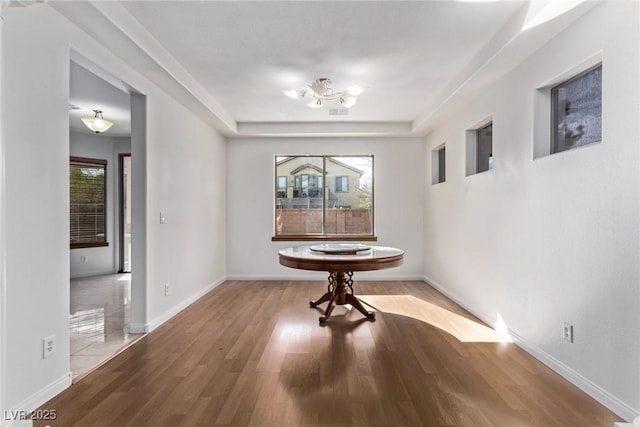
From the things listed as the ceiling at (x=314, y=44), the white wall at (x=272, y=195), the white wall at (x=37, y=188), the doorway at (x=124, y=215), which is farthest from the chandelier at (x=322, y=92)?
the doorway at (x=124, y=215)

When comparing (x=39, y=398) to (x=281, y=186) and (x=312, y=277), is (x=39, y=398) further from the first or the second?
(x=281, y=186)

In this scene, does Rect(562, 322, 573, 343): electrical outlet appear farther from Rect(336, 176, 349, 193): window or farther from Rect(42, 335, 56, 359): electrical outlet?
Rect(336, 176, 349, 193): window

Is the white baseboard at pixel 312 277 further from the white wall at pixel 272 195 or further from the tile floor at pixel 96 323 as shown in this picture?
the tile floor at pixel 96 323

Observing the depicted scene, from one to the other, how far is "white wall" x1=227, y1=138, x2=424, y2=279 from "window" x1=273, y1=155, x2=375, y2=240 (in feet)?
0.53

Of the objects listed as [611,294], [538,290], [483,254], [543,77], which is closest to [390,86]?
[543,77]

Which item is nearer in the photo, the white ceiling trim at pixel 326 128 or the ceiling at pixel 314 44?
the ceiling at pixel 314 44

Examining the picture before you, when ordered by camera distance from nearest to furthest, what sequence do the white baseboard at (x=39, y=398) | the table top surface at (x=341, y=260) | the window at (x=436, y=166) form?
the white baseboard at (x=39, y=398) → the table top surface at (x=341, y=260) → the window at (x=436, y=166)

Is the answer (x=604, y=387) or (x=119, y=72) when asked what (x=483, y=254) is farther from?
(x=119, y=72)

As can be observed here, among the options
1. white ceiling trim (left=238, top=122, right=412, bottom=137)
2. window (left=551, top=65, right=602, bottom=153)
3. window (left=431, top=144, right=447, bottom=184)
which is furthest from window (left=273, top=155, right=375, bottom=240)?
window (left=551, top=65, right=602, bottom=153)

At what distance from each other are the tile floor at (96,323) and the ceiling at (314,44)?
2.33 meters

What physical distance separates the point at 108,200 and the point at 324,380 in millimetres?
6036

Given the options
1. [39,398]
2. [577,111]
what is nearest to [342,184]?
[577,111]

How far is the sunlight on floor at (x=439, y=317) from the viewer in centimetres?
322

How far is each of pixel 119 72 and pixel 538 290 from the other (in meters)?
3.69
